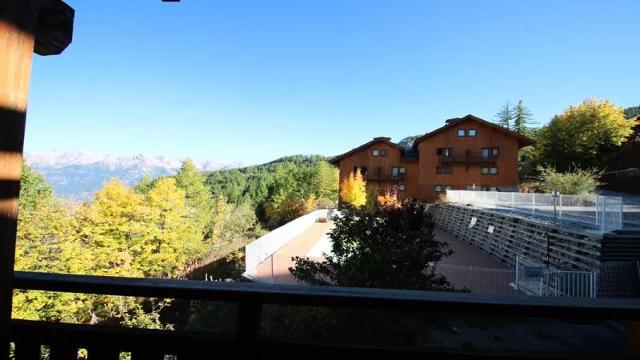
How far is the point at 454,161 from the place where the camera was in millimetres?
38188

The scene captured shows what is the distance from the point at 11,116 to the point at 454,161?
39395 mm

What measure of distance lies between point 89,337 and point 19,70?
103 cm

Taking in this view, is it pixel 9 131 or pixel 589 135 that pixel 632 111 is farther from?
pixel 9 131

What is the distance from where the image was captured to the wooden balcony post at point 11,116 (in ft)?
4.32

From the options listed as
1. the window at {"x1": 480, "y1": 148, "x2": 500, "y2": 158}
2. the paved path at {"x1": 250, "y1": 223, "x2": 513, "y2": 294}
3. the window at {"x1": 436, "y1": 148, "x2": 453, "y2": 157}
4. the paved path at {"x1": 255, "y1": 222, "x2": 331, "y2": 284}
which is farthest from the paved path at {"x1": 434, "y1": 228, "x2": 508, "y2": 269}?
the window at {"x1": 480, "y1": 148, "x2": 500, "y2": 158}

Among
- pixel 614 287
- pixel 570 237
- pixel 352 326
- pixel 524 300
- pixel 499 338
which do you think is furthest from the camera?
pixel 570 237

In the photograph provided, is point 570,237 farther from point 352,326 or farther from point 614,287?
point 352,326

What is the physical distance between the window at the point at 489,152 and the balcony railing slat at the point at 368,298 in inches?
1548

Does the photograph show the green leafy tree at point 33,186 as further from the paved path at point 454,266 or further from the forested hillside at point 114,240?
the paved path at point 454,266

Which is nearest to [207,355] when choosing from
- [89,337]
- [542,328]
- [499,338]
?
[89,337]

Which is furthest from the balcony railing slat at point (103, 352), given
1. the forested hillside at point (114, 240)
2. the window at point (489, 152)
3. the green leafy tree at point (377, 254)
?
the window at point (489, 152)

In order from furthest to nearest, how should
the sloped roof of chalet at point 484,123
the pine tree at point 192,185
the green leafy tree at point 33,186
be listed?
the pine tree at point 192,185, the sloped roof of chalet at point 484,123, the green leafy tree at point 33,186

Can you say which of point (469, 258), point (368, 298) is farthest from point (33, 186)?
point (368, 298)

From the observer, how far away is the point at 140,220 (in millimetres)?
25938
